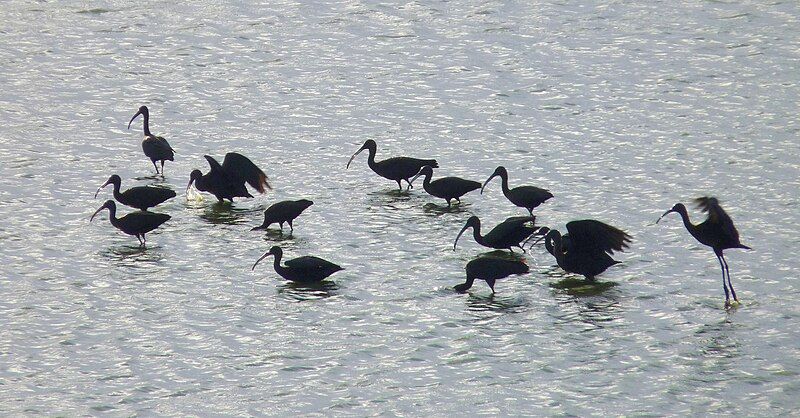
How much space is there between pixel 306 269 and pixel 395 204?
374 cm

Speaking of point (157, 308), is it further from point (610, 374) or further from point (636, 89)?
point (636, 89)

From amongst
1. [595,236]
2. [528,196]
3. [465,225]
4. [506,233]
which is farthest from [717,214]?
[528,196]

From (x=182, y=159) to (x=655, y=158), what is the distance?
730 cm

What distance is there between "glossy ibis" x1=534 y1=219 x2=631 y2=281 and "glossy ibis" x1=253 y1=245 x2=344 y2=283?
269 centimetres

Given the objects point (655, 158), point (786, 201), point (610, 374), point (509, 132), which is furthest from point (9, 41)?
point (610, 374)

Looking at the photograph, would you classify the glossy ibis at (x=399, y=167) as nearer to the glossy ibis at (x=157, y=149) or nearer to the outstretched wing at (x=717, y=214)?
the glossy ibis at (x=157, y=149)

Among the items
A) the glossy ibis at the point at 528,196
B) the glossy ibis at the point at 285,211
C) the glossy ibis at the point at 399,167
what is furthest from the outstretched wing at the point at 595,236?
the glossy ibis at the point at 399,167

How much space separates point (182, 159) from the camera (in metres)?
22.3

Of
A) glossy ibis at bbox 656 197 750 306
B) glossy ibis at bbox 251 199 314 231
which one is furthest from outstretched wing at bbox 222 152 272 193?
glossy ibis at bbox 656 197 750 306

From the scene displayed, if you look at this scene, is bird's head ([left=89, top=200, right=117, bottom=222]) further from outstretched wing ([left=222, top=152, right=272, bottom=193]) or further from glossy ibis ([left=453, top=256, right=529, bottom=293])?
glossy ibis ([left=453, top=256, right=529, bottom=293])

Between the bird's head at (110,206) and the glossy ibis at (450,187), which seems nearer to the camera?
the bird's head at (110,206)

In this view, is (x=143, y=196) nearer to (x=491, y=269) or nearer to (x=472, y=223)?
(x=472, y=223)

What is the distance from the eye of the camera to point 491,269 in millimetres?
16484

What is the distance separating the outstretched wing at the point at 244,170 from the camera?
789 inches
